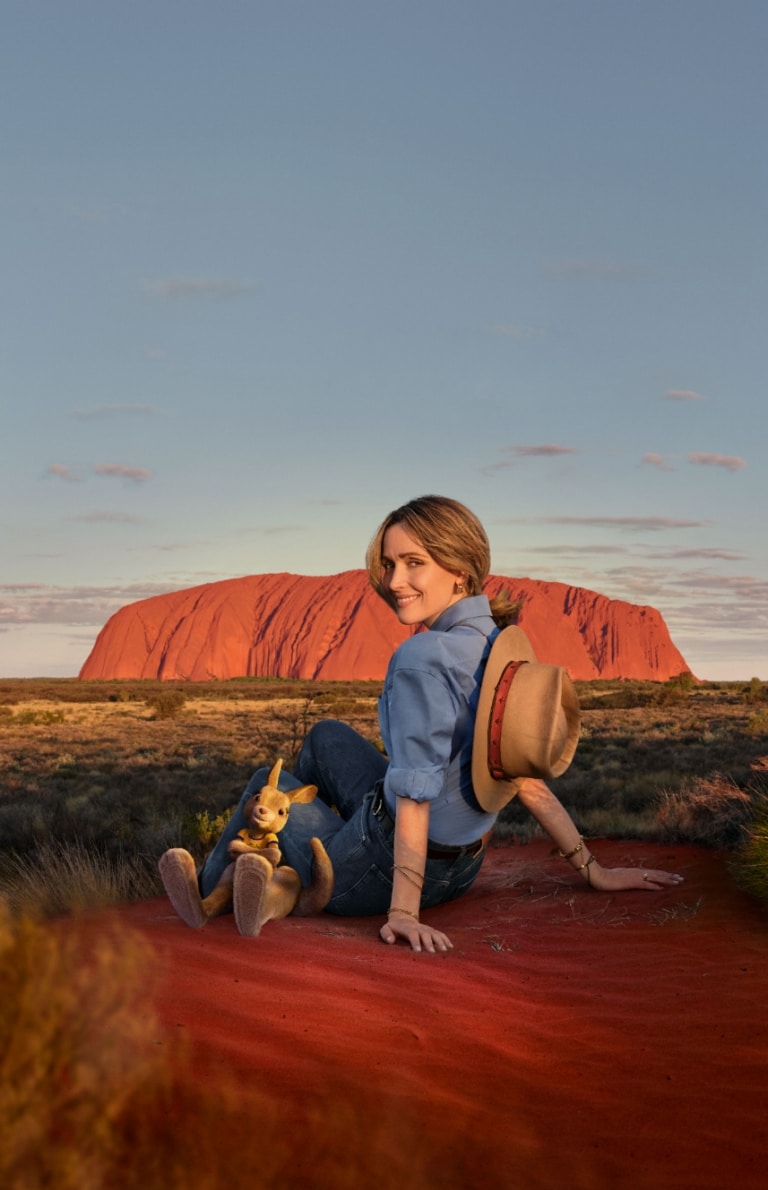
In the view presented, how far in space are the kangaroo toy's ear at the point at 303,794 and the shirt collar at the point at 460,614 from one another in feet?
3.29

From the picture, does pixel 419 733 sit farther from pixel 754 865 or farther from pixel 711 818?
pixel 711 818

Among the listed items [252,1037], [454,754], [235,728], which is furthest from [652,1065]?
[235,728]

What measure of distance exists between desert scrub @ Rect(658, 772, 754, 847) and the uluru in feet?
392

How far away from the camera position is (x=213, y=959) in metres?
4.10

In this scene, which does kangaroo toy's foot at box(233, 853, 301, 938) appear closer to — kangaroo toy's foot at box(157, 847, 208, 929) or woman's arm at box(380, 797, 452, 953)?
kangaroo toy's foot at box(157, 847, 208, 929)

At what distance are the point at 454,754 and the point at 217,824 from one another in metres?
5.16

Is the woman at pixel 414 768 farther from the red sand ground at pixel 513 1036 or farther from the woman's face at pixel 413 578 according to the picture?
the red sand ground at pixel 513 1036

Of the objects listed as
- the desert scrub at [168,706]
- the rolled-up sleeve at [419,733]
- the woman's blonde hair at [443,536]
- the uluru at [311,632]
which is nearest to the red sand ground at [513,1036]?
the rolled-up sleeve at [419,733]

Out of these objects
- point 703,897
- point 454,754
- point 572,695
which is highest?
point 572,695

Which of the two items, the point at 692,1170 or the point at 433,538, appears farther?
the point at 433,538

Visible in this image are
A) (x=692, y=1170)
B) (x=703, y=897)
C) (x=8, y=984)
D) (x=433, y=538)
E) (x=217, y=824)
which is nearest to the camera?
(x=692, y=1170)

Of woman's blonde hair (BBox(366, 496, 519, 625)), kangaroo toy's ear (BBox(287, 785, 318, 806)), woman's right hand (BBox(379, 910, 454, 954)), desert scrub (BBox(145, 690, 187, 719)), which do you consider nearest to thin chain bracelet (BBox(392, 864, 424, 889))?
woman's right hand (BBox(379, 910, 454, 954))

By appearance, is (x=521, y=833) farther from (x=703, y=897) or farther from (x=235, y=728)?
(x=235, y=728)

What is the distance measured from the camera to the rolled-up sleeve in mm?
4348
